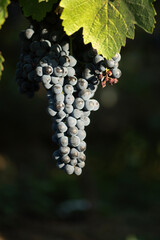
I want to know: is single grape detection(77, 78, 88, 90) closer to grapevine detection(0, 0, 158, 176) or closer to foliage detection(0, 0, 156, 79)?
grapevine detection(0, 0, 158, 176)

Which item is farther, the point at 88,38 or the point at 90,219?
the point at 90,219

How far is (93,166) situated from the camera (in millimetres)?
9609

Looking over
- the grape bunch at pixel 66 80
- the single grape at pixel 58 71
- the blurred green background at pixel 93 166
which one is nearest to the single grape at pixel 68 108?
the grape bunch at pixel 66 80

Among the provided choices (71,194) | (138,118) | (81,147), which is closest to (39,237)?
(71,194)

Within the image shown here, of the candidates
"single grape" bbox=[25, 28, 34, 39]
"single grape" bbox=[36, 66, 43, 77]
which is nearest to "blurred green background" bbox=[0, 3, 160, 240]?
"single grape" bbox=[25, 28, 34, 39]

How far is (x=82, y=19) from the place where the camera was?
43.4 inches

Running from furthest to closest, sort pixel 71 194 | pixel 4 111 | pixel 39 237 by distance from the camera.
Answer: pixel 4 111
pixel 71 194
pixel 39 237

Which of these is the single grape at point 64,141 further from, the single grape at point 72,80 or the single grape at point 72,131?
the single grape at point 72,80

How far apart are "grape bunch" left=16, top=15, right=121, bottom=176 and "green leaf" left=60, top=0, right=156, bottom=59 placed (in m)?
0.08

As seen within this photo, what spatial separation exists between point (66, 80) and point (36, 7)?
242mm

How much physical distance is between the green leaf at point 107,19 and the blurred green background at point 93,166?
232cm

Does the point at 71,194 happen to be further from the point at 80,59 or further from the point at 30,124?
the point at 80,59

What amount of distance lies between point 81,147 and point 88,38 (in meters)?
0.37

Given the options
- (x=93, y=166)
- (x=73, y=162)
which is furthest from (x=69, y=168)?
(x=93, y=166)
